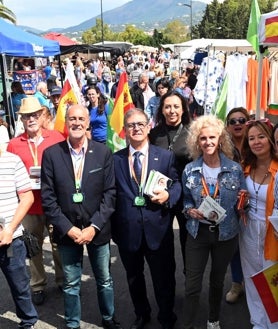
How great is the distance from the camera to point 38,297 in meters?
3.88

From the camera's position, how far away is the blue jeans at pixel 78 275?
10.3ft

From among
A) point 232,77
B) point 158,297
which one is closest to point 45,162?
point 158,297

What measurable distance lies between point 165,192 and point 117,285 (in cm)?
168

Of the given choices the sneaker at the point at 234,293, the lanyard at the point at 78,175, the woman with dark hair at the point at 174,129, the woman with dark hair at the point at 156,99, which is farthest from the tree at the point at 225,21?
the lanyard at the point at 78,175

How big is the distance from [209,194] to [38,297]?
2093 mm

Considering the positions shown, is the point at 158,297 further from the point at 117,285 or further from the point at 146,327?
the point at 117,285

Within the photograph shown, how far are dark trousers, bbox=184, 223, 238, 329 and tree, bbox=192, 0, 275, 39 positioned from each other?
2449 inches

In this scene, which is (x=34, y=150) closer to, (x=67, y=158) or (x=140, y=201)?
(x=67, y=158)

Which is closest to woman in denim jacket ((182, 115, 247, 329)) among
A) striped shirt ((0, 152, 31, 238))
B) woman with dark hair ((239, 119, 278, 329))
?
woman with dark hair ((239, 119, 278, 329))

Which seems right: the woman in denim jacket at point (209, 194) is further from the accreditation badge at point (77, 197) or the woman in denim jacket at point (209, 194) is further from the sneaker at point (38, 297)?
the sneaker at point (38, 297)

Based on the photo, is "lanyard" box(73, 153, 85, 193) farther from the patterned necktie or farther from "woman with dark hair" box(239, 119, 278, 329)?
"woman with dark hair" box(239, 119, 278, 329)

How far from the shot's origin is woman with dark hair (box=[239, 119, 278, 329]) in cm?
279

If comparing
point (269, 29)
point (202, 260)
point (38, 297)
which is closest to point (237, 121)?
point (202, 260)

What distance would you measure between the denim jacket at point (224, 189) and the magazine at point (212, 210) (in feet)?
0.26
